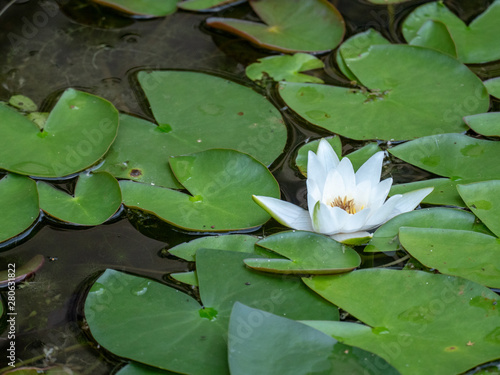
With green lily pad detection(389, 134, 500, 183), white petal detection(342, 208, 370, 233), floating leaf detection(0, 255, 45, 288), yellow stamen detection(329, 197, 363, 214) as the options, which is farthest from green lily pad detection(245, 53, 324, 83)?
floating leaf detection(0, 255, 45, 288)

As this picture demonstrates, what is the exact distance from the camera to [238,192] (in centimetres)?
209

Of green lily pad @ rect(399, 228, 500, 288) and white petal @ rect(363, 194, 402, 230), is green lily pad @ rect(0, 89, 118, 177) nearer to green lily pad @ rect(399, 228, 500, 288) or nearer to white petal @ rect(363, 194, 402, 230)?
white petal @ rect(363, 194, 402, 230)

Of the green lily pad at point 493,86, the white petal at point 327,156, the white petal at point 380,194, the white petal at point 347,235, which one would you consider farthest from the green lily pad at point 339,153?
the green lily pad at point 493,86

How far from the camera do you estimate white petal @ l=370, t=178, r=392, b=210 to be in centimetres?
190

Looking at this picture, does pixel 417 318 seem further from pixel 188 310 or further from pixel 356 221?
pixel 188 310

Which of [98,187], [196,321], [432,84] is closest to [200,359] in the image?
[196,321]

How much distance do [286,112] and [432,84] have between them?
687 mm

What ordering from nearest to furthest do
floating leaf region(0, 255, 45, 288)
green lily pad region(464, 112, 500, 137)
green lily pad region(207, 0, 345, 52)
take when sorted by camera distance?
floating leaf region(0, 255, 45, 288) → green lily pad region(464, 112, 500, 137) → green lily pad region(207, 0, 345, 52)

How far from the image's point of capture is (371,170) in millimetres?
1981

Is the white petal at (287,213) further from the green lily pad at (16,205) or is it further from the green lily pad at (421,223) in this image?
the green lily pad at (16,205)

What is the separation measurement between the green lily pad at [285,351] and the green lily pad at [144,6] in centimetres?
208

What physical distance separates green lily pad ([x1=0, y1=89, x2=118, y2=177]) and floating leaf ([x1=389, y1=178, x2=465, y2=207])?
120 centimetres

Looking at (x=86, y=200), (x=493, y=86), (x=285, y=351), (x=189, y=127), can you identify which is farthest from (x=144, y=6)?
(x=285, y=351)

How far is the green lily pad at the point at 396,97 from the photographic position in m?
2.36
